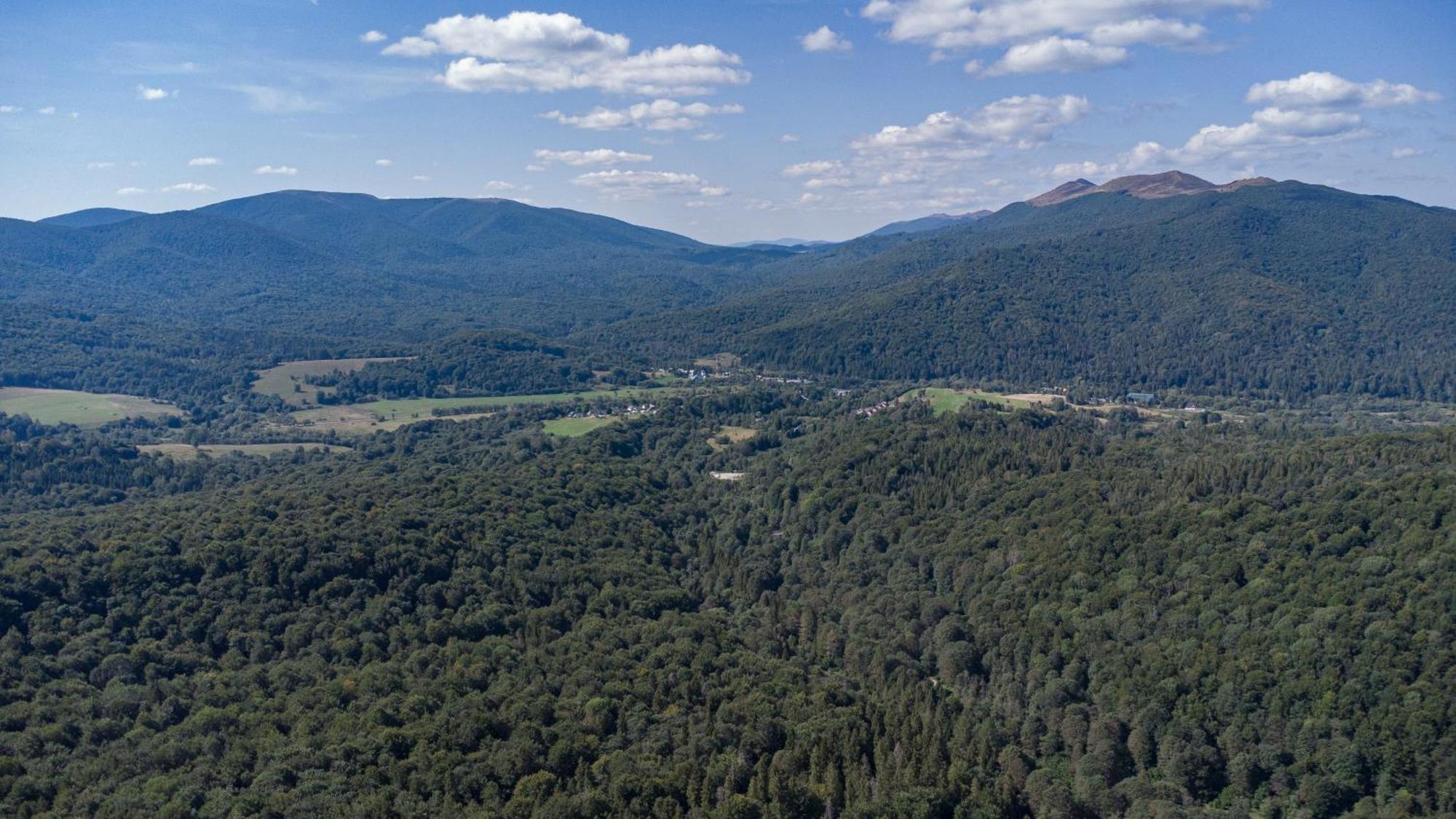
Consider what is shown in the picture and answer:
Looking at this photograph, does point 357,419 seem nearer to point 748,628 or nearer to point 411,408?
point 411,408

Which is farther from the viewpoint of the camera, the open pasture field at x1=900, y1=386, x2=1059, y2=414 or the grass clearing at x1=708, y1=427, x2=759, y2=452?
the open pasture field at x1=900, y1=386, x2=1059, y2=414

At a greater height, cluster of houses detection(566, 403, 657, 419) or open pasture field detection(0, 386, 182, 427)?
open pasture field detection(0, 386, 182, 427)

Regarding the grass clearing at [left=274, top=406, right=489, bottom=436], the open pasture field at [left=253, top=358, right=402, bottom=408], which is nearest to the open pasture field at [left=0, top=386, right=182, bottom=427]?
the open pasture field at [left=253, top=358, right=402, bottom=408]

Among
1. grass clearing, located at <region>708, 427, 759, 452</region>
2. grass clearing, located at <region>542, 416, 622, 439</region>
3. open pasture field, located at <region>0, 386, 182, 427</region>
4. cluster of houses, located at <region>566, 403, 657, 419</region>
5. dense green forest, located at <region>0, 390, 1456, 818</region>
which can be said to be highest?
open pasture field, located at <region>0, 386, 182, 427</region>

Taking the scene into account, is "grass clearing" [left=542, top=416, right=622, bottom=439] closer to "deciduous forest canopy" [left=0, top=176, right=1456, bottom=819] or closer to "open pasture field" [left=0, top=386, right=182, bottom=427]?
"deciduous forest canopy" [left=0, top=176, right=1456, bottom=819]

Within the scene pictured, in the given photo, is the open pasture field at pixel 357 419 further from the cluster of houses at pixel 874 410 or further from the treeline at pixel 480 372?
the cluster of houses at pixel 874 410

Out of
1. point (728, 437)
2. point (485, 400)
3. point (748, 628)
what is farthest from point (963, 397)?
point (748, 628)

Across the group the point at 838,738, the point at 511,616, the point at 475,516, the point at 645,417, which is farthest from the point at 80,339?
the point at 838,738
